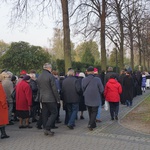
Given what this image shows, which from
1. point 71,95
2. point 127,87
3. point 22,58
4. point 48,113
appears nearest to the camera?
point 48,113

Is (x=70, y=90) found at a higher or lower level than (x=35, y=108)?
higher

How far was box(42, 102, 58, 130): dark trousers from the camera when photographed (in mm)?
8094

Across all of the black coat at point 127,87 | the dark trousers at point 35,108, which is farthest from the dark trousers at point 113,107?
the black coat at point 127,87

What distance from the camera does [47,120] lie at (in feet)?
27.3

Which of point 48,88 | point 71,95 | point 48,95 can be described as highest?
point 48,88

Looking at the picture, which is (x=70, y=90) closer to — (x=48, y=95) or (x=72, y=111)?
(x=72, y=111)

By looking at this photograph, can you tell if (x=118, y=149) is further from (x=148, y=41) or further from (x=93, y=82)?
(x=148, y=41)

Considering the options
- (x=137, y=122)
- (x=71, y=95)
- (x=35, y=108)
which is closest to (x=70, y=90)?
(x=71, y=95)

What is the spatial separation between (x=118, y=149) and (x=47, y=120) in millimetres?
2546

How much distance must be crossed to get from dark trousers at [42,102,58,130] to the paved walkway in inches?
13.2

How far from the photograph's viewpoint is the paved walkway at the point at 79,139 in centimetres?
686

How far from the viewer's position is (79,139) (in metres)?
7.57

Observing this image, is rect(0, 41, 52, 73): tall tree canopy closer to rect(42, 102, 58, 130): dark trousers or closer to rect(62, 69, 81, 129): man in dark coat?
rect(62, 69, 81, 129): man in dark coat

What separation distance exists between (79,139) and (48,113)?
1377 millimetres
